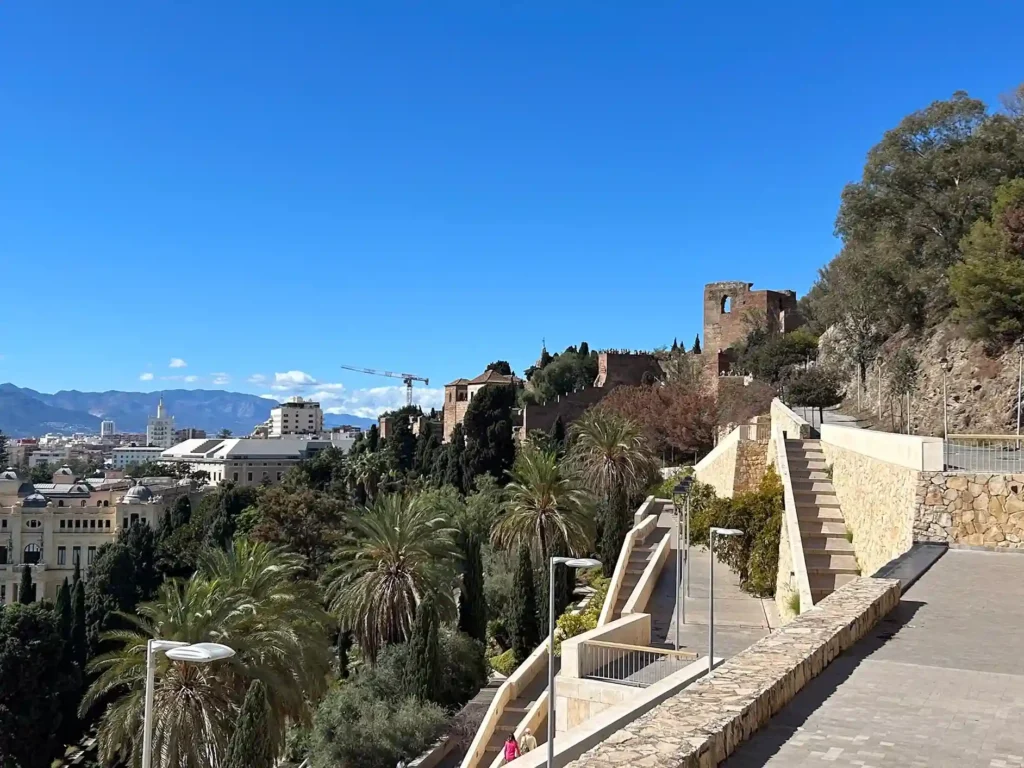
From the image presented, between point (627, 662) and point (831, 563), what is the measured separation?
200 inches

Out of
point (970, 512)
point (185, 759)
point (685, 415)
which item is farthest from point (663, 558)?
point (685, 415)

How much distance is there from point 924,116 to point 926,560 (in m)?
22.5

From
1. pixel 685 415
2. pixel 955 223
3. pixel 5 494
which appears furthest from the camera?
pixel 5 494

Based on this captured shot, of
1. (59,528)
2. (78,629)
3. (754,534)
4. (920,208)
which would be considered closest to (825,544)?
(754,534)

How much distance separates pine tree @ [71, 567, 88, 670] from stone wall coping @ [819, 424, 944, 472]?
90.1ft

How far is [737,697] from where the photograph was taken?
5480mm

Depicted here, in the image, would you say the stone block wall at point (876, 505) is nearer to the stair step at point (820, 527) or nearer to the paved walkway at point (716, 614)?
the stair step at point (820, 527)

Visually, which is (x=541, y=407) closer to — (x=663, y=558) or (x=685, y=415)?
(x=685, y=415)

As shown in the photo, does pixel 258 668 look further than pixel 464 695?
No

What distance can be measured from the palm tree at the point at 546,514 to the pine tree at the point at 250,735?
1232cm

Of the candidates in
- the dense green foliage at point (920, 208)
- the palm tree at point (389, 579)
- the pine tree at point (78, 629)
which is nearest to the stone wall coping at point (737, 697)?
the palm tree at point (389, 579)

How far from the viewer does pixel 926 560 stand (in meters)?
11.2

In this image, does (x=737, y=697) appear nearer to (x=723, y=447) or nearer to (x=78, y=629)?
(x=723, y=447)

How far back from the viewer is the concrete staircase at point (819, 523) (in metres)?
14.6
